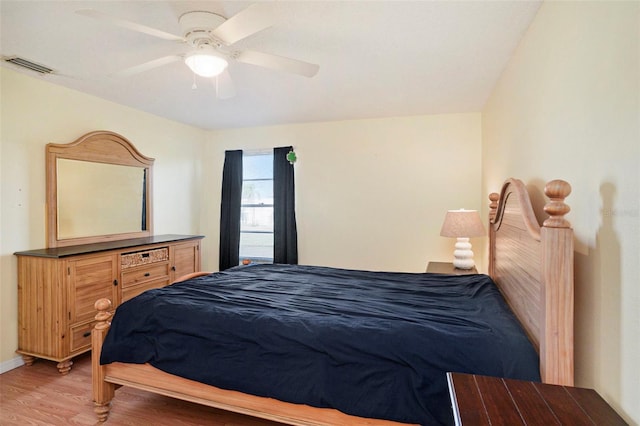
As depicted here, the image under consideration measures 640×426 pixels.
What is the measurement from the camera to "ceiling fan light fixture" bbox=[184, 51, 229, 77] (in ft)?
6.78

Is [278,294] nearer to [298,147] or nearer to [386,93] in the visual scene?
[386,93]

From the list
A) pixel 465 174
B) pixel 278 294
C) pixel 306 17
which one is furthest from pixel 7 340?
pixel 465 174

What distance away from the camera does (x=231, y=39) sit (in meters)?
1.87

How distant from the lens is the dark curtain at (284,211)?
183 inches

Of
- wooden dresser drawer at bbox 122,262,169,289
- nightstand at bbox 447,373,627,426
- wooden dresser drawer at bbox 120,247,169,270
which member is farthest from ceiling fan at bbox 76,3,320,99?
wooden dresser drawer at bbox 122,262,169,289

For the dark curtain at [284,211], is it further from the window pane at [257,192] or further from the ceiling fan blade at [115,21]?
the ceiling fan blade at [115,21]

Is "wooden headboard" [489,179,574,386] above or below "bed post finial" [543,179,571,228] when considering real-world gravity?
below

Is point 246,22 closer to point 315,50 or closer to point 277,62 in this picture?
point 277,62

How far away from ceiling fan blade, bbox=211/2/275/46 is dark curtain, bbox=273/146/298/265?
9.19 feet

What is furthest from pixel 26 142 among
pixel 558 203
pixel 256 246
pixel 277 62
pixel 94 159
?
pixel 558 203

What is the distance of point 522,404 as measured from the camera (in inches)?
39.6

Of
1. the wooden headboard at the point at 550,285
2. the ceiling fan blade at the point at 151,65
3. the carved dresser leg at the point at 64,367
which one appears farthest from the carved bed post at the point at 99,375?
the wooden headboard at the point at 550,285

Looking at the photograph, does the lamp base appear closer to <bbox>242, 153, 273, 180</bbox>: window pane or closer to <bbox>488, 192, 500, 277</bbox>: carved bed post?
<bbox>488, 192, 500, 277</bbox>: carved bed post

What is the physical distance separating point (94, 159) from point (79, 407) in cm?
233
